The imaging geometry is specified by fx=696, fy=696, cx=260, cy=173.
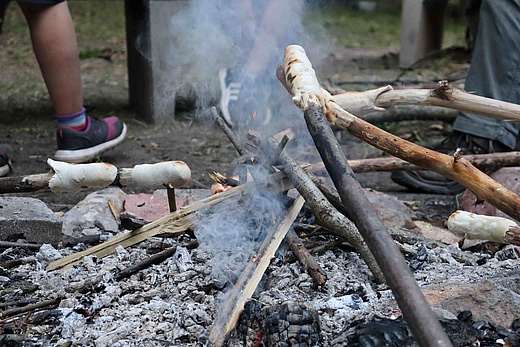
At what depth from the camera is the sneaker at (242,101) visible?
10.3ft

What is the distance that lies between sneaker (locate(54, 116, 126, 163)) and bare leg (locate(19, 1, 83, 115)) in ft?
0.41

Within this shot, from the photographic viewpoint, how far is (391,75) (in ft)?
20.7

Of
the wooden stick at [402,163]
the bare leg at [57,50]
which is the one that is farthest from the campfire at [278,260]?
the bare leg at [57,50]

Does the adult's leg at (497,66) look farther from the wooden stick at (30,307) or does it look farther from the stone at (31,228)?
the wooden stick at (30,307)

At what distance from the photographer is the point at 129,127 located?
15.8 ft

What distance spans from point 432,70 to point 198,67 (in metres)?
2.86

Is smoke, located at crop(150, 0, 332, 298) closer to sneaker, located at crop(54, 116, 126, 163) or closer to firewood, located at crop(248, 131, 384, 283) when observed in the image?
firewood, located at crop(248, 131, 384, 283)

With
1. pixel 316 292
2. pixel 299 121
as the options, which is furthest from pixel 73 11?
pixel 316 292

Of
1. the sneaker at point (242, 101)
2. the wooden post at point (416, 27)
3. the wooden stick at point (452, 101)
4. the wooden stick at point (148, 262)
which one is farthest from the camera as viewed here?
the wooden post at point (416, 27)

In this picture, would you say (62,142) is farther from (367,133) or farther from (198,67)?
(367,133)

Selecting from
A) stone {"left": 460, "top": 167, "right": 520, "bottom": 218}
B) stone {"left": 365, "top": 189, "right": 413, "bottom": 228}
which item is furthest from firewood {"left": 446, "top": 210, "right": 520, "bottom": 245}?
stone {"left": 460, "top": 167, "right": 520, "bottom": 218}

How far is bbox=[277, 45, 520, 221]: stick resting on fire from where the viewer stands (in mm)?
1631

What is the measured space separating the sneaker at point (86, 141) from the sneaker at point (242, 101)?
69 cm

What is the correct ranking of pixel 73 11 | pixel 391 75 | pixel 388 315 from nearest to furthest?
pixel 388 315, pixel 391 75, pixel 73 11
